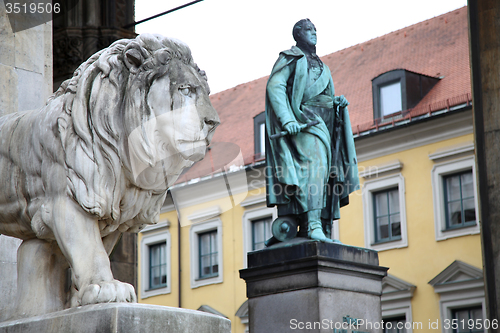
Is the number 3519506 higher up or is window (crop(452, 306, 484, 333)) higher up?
window (crop(452, 306, 484, 333))

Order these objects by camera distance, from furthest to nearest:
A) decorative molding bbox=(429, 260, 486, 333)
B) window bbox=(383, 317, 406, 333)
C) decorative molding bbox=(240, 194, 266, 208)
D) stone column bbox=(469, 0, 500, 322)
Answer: decorative molding bbox=(240, 194, 266, 208) < window bbox=(383, 317, 406, 333) < decorative molding bbox=(429, 260, 486, 333) < stone column bbox=(469, 0, 500, 322)

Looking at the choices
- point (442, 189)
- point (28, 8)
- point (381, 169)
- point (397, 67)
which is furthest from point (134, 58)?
point (397, 67)

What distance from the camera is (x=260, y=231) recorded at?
28.5 meters

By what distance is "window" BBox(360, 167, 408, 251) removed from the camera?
25.2 metres

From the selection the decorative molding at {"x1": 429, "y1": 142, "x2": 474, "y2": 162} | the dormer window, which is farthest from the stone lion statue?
the dormer window

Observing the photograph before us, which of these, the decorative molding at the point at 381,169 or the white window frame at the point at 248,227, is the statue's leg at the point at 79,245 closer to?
the decorative molding at the point at 381,169

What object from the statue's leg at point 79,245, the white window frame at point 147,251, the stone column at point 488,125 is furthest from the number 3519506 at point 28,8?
the white window frame at point 147,251

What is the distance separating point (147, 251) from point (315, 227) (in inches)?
913

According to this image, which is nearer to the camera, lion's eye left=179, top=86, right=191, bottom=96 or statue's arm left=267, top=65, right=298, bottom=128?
lion's eye left=179, top=86, right=191, bottom=96

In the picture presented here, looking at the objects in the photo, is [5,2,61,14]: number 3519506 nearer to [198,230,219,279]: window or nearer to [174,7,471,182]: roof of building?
[174,7,471,182]: roof of building

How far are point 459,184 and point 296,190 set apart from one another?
16.2 meters

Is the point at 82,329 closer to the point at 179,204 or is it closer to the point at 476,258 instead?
the point at 179,204

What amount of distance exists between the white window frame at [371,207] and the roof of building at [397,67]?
5.07ft

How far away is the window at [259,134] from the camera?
89.8 ft
